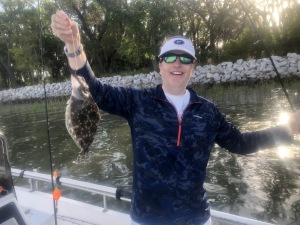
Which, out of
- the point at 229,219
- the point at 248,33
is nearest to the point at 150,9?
the point at 248,33

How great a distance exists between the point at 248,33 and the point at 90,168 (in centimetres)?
2548

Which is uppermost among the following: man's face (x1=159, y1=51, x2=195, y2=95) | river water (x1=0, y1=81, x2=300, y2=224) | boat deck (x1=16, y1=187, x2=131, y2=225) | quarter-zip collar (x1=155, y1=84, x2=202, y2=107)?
man's face (x1=159, y1=51, x2=195, y2=95)

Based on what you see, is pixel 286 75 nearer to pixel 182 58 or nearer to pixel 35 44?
pixel 182 58

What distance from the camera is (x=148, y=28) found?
3117 cm

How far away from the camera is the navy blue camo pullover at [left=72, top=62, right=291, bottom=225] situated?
279 cm

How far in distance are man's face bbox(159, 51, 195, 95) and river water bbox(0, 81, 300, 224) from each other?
1.54 metres

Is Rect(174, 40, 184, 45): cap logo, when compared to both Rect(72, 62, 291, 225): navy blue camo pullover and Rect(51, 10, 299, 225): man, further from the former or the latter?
Rect(72, 62, 291, 225): navy blue camo pullover

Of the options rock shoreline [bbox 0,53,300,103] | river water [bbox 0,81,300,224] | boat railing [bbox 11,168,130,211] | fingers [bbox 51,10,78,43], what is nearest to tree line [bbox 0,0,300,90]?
rock shoreline [bbox 0,53,300,103]

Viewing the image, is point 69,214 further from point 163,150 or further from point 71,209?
point 163,150

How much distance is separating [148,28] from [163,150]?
2959 cm

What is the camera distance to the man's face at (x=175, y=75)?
114 inches

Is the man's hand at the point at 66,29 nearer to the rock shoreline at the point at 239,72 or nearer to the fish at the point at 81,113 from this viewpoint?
the fish at the point at 81,113

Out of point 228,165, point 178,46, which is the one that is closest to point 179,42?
point 178,46

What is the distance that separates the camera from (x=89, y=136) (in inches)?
120
